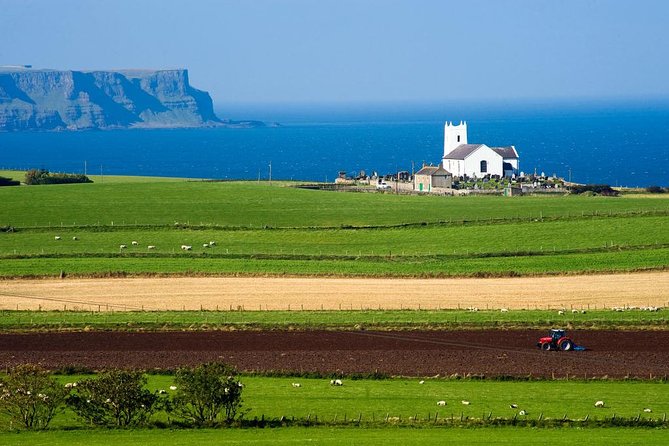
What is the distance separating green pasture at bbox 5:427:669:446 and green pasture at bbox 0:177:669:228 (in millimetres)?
47475

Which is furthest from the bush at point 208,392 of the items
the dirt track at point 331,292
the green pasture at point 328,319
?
the dirt track at point 331,292

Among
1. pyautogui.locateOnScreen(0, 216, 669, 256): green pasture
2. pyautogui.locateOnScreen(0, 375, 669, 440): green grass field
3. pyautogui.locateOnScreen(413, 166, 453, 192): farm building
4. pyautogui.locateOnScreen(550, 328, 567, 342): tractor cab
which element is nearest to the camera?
pyautogui.locateOnScreen(0, 375, 669, 440): green grass field

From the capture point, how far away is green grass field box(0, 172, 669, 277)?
6550cm

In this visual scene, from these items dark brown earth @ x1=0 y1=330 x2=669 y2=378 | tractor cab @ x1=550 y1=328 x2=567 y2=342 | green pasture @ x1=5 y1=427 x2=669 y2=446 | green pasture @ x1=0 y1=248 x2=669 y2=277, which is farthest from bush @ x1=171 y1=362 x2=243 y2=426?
green pasture @ x1=0 y1=248 x2=669 y2=277

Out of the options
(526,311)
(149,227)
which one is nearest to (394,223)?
(149,227)

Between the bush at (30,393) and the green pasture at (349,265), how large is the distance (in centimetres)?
2947

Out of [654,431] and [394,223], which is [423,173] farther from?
[654,431]

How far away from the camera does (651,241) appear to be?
72000 mm

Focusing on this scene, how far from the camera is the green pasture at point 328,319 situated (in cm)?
4934

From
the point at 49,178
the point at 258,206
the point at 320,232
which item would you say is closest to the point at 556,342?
the point at 320,232

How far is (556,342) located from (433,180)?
69356 millimetres

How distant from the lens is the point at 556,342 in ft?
145

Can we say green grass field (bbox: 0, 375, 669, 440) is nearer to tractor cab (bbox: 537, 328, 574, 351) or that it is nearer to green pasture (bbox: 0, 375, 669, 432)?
green pasture (bbox: 0, 375, 669, 432)

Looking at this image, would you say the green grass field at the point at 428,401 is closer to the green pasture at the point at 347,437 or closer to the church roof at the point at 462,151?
the green pasture at the point at 347,437
